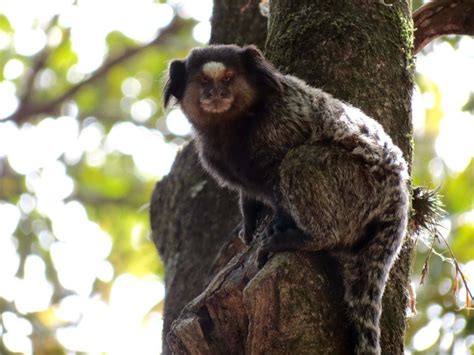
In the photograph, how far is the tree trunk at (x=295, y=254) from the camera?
139 inches

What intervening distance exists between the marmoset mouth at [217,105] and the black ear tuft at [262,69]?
224mm

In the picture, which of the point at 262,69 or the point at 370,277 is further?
the point at 262,69

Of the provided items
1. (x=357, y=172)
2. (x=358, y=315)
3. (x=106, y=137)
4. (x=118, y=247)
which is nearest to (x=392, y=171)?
(x=357, y=172)

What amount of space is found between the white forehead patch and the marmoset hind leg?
0.86m

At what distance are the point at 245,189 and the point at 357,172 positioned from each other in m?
0.83

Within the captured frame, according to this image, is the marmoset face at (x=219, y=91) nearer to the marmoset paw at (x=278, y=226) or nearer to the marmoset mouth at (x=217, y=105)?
the marmoset mouth at (x=217, y=105)

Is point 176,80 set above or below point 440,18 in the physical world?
below

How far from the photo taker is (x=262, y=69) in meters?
4.59

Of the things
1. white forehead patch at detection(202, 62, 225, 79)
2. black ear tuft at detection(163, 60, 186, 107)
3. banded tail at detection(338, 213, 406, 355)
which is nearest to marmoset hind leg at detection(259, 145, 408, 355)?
banded tail at detection(338, 213, 406, 355)

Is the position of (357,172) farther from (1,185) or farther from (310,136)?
(1,185)

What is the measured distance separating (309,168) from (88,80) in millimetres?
6711

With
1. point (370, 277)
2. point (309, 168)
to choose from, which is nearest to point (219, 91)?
point (309, 168)

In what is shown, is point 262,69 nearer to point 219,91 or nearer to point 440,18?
point 219,91

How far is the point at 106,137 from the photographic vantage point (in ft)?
42.1
